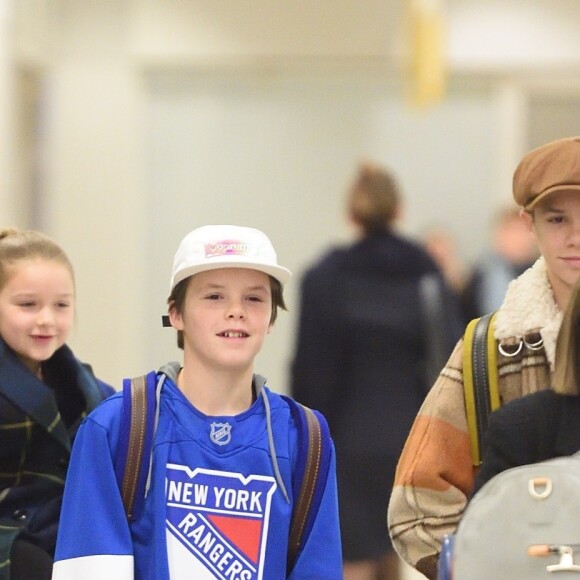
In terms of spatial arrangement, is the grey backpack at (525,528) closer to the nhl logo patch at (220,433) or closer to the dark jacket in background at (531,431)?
the dark jacket in background at (531,431)

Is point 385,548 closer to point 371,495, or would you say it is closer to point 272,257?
point 371,495

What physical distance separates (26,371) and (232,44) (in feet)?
27.2

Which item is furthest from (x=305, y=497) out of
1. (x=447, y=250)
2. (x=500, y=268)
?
(x=447, y=250)

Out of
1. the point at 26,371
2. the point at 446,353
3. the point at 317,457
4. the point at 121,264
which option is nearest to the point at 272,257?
the point at 317,457

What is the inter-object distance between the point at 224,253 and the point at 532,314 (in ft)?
2.11

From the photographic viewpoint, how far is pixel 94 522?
9.21 feet

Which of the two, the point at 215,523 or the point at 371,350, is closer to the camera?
the point at 215,523

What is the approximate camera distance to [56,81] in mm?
11023

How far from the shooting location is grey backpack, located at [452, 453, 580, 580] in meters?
2.37

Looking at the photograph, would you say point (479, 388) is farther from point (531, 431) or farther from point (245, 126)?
point (245, 126)

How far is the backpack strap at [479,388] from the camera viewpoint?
2.92m

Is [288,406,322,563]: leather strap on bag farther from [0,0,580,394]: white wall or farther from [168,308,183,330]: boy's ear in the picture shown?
[0,0,580,394]: white wall

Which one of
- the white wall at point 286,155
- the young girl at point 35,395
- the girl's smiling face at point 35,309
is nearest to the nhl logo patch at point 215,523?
the young girl at point 35,395

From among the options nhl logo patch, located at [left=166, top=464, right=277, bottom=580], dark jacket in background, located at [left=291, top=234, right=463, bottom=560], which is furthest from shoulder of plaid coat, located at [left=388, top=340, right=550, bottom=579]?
dark jacket in background, located at [left=291, top=234, right=463, bottom=560]
